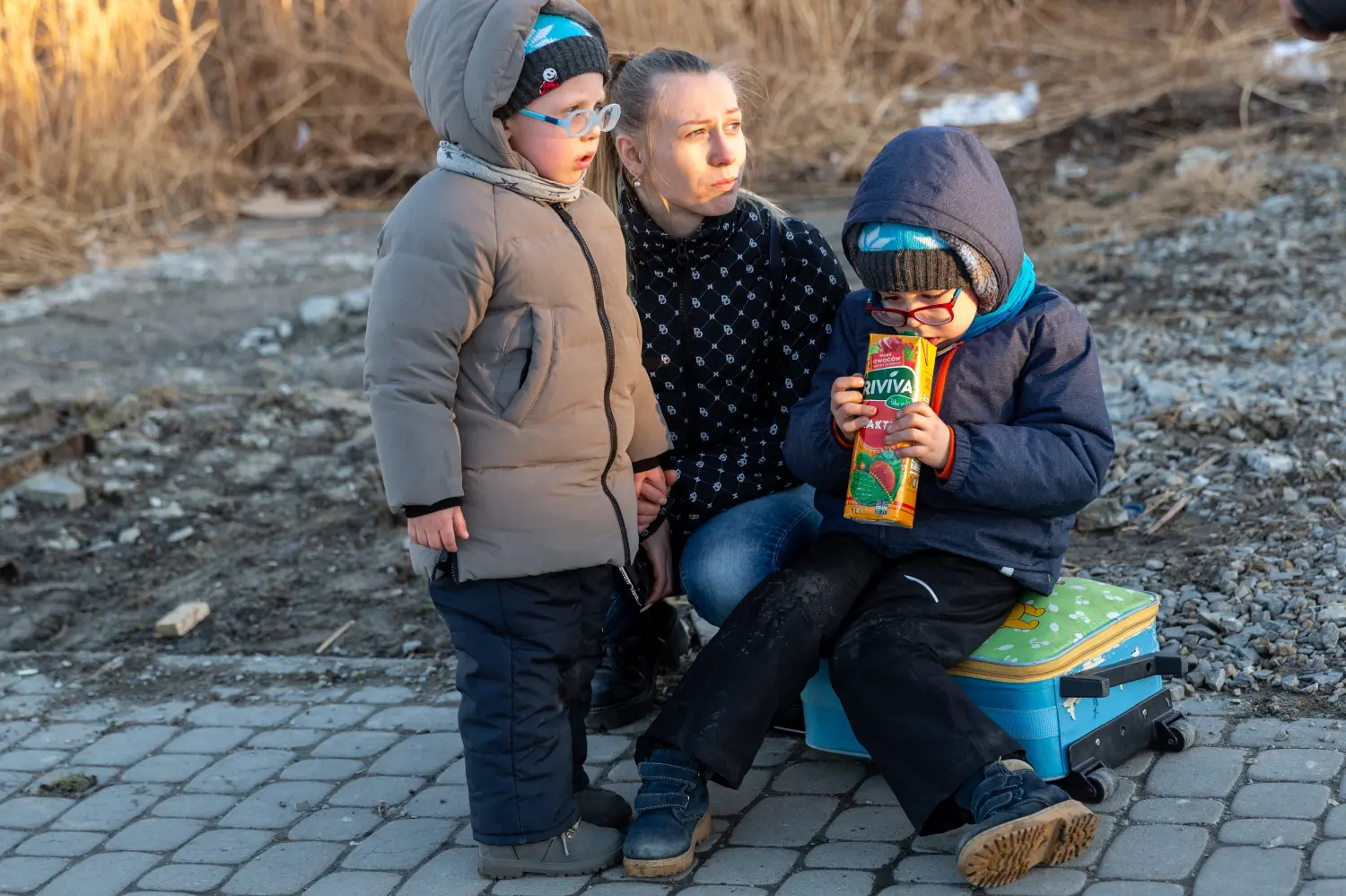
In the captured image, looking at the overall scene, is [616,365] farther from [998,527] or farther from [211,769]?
[211,769]

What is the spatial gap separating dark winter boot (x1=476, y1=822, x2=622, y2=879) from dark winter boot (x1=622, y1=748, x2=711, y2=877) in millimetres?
50

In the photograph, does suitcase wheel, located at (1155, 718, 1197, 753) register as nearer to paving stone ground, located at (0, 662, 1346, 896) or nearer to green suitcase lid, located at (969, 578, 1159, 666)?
paving stone ground, located at (0, 662, 1346, 896)

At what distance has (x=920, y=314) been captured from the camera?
3.03 metres

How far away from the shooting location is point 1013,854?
2.65 metres

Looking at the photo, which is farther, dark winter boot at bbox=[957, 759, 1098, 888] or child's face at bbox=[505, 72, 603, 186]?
child's face at bbox=[505, 72, 603, 186]

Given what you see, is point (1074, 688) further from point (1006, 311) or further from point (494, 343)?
point (494, 343)

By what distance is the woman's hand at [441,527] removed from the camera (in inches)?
112

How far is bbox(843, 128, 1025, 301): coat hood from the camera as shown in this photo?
296cm

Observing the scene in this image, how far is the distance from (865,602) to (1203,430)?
215 centimetres

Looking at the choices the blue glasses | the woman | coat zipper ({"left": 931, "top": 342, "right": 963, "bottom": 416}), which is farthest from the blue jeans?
the blue glasses

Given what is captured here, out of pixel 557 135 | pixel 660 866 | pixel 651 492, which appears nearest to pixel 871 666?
pixel 660 866

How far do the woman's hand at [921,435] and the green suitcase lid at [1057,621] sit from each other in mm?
406

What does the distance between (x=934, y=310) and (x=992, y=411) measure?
24cm

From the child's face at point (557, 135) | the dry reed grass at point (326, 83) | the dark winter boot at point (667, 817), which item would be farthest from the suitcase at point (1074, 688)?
the dry reed grass at point (326, 83)
